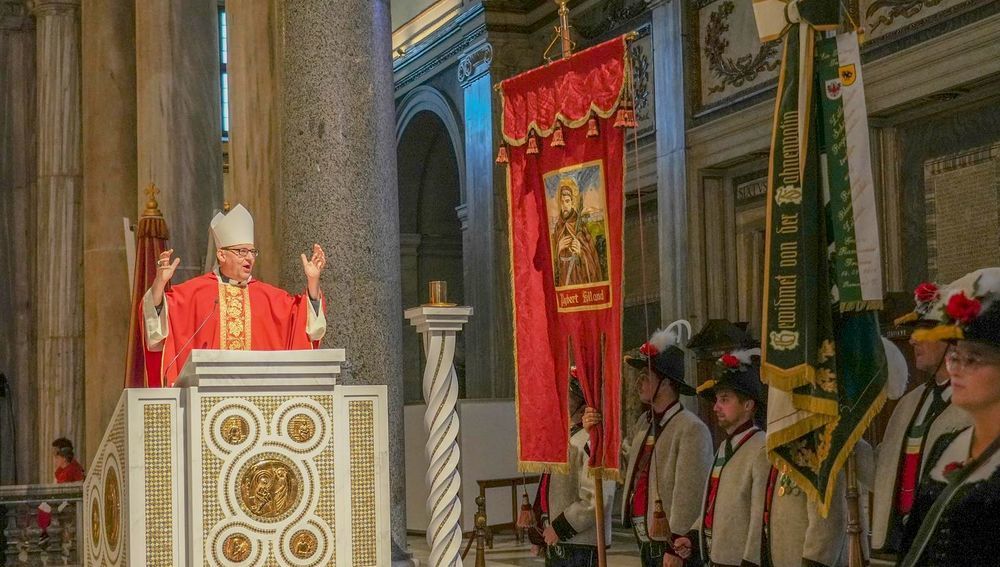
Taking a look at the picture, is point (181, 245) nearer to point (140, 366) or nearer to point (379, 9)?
point (140, 366)

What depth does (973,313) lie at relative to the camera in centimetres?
358

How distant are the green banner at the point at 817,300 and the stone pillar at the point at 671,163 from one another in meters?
6.33

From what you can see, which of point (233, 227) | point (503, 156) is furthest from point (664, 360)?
point (233, 227)

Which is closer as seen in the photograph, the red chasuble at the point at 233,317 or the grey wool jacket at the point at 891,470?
the grey wool jacket at the point at 891,470

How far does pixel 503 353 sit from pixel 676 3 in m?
4.59

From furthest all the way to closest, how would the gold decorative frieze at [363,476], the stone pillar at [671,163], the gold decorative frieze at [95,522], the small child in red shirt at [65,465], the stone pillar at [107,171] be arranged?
the stone pillar at [671,163] → the small child in red shirt at [65,465] → the stone pillar at [107,171] → the gold decorative frieze at [95,522] → the gold decorative frieze at [363,476]

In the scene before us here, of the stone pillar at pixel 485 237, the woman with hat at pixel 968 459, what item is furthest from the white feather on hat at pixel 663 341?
the stone pillar at pixel 485 237

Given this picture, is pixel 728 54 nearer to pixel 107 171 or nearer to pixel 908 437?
Answer: pixel 107 171

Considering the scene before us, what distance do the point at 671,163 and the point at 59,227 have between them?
19.7 ft

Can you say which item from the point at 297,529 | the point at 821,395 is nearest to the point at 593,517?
the point at 821,395

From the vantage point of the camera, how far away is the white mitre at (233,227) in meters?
6.70

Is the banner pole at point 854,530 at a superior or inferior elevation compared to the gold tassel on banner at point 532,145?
inferior

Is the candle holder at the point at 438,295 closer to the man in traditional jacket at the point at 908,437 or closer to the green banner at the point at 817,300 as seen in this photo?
the green banner at the point at 817,300

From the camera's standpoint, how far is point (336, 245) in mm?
7098
